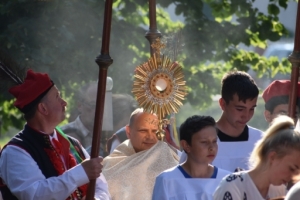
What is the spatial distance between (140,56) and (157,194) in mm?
5491

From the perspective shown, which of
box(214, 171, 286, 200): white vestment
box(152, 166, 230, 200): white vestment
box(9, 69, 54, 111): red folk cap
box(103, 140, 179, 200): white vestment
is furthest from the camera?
box(103, 140, 179, 200): white vestment

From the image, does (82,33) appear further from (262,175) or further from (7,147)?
(262,175)

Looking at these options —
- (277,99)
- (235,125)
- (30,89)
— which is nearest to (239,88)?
(235,125)

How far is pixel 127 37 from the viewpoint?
1088cm

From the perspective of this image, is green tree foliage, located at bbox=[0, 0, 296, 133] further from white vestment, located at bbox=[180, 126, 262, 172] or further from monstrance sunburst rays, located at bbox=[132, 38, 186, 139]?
white vestment, located at bbox=[180, 126, 262, 172]

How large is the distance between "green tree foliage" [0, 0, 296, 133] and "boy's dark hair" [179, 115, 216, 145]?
353 cm

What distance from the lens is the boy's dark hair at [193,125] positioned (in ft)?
19.5

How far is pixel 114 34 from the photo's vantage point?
10.7m

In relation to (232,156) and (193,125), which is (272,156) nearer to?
(193,125)

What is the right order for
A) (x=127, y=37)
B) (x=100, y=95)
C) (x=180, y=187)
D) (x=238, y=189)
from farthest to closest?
(x=127, y=37) < (x=100, y=95) < (x=180, y=187) < (x=238, y=189)

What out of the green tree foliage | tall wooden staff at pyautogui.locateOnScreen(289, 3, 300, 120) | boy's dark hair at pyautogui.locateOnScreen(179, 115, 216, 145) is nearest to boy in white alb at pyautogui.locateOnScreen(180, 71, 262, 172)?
tall wooden staff at pyautogui.locateOnScreen(289, 3, 300, 120)

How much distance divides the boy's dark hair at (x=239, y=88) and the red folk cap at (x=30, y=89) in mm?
1161

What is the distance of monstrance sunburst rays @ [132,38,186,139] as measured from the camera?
6.78 m

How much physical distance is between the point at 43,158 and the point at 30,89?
1.51ft
